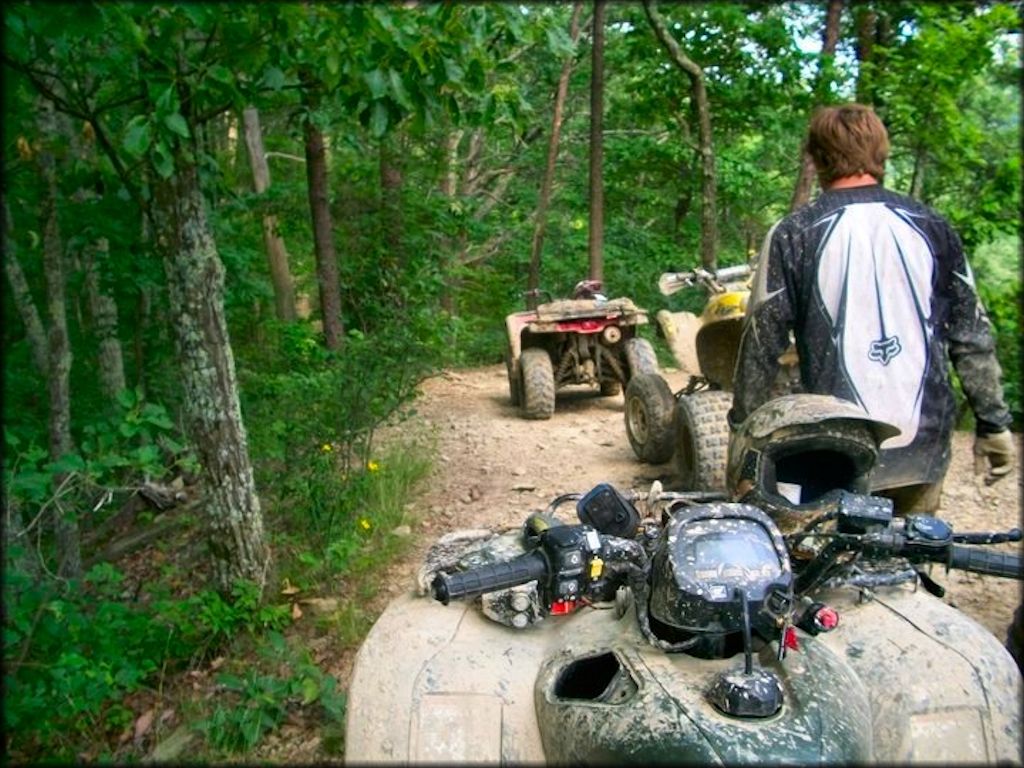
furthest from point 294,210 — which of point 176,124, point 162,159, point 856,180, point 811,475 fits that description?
point 811,475

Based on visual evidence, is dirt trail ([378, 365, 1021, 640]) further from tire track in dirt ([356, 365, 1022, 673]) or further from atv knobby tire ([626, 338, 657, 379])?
atv knobby tire ([626, 338, 657, 379])

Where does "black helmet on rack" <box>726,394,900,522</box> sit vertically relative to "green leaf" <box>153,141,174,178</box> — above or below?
below

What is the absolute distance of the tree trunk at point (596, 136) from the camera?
12023 millimetres

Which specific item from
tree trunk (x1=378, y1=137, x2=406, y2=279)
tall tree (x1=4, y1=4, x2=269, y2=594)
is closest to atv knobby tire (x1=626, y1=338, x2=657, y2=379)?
tree trunk (x1=378, y1=137, x2=406, y2=279)

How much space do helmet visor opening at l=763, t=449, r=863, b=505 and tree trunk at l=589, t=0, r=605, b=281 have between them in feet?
35.0

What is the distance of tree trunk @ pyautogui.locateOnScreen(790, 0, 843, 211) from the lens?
10414 millimetres

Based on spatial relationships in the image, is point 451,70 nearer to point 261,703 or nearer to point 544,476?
point 261,703

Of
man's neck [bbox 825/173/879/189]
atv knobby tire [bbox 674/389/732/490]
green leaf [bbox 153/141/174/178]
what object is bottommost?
atv knobby tire [bbox 674/389/732/490]

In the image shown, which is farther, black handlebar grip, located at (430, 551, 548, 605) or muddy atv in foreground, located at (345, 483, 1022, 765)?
black handlebar grip, located at (430, 551, 548, 605)

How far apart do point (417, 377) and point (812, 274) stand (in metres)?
3.95

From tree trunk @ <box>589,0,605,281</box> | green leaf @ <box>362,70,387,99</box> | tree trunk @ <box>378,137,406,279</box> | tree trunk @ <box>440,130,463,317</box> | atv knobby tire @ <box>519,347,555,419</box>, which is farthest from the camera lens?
tree trunk @ <box>589,0,605,281</box>

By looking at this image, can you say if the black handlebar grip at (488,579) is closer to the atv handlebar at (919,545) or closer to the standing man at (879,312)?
the atv handlebar at (919,545)

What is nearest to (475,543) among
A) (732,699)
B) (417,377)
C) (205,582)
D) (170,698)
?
(732,699)

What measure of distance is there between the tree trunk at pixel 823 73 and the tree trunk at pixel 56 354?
26.6 ft
